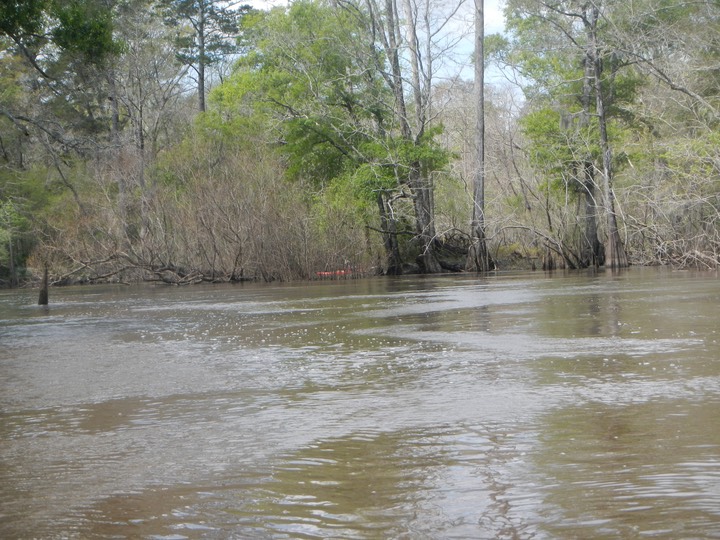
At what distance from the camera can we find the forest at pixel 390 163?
109ft

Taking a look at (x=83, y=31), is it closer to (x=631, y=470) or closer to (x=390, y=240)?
(x=631, y=470)

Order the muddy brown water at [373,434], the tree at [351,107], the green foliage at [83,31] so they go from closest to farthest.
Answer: the muddy brown water at [373,434] → the green foliage at [83,31] → the tree at [351,107]

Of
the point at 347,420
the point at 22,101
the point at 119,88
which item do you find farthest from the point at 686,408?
the point at 119,88

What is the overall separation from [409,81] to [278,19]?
5649 mm

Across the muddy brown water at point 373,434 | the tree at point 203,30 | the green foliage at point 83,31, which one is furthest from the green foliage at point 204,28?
the muddy brown water at point 373,434

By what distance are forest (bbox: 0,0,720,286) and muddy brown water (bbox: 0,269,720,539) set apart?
20.0 meters

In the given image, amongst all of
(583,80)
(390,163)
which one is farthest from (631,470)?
(583,80)

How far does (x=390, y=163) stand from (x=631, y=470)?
1222 inches

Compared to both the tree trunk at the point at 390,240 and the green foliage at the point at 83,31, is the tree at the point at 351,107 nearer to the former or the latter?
the tree trunk at the point at 390,240

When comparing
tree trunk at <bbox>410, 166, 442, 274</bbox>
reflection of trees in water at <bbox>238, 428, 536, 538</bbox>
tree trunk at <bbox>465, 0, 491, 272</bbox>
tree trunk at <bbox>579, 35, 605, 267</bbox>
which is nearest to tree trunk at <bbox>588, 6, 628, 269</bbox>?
tree trunk at <bbox>579, 35, 605, 267</bbox>

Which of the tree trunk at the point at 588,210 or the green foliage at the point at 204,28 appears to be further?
the green foliage at the point at 204,28

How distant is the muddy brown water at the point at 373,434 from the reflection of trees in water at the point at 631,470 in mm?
14

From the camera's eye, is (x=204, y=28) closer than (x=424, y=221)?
Result: No

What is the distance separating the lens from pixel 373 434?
578cm
